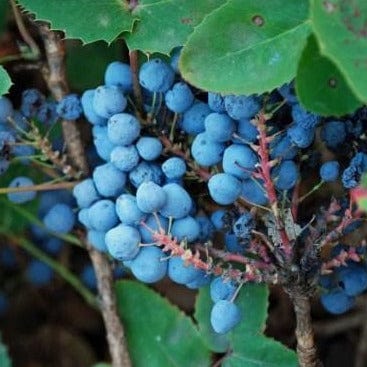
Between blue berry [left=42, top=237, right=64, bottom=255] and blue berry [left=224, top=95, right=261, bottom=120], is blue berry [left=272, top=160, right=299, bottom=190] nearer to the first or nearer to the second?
blue berry [left=224, top=95, right=261, bottom=120]

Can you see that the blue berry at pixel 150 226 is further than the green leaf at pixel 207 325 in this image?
No

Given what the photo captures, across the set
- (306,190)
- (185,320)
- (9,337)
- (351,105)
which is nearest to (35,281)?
(9,337)

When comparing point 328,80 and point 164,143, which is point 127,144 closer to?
point 164,143

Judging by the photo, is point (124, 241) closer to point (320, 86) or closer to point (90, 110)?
point (90, 110)

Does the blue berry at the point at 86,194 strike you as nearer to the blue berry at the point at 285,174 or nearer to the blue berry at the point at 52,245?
the blue berry at the point at 285,174

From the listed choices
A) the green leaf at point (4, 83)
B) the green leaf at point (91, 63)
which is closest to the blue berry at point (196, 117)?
the green leaf at point (4, 83)

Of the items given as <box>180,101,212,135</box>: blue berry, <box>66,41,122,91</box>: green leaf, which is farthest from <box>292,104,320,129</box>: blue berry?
<box>66,41,122,91</box>: green leaf
